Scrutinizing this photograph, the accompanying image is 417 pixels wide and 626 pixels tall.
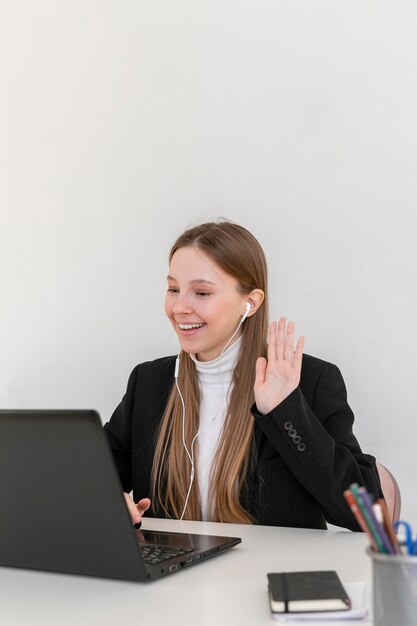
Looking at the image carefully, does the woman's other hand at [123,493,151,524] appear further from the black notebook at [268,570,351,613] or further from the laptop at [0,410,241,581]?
the black notebook at [268,570,351,613]

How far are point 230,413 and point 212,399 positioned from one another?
8 cm

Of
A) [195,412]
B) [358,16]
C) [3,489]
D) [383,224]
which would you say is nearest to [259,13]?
[358,16]

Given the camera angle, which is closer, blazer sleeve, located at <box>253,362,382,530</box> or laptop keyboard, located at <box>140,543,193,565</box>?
laptop keyboard, located at <box>140,543,193,565</box>

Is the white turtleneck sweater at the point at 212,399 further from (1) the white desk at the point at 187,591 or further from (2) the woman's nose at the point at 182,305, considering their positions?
(1) the white desk at the point at 187,591

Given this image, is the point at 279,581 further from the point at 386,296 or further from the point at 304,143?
the point at 304,143

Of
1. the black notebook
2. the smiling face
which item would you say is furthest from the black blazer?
the black notebook

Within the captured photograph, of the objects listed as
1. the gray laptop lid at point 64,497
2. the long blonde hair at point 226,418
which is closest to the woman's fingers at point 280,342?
the long blonde hair at point 226,418

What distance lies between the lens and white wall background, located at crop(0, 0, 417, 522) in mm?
2459

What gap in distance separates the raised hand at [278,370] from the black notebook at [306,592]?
65cm

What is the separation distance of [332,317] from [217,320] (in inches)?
21.5

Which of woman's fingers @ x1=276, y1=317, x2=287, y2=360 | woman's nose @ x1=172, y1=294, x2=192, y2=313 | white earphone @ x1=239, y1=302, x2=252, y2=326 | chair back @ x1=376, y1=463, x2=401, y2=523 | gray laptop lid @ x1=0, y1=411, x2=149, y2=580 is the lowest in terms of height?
chair back @ x1=376, y1=463, x2=401, y2=523

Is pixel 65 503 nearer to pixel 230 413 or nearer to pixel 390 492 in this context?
pixel 230 413

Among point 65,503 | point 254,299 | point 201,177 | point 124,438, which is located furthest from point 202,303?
point 65,503

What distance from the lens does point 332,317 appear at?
253 centimetres
